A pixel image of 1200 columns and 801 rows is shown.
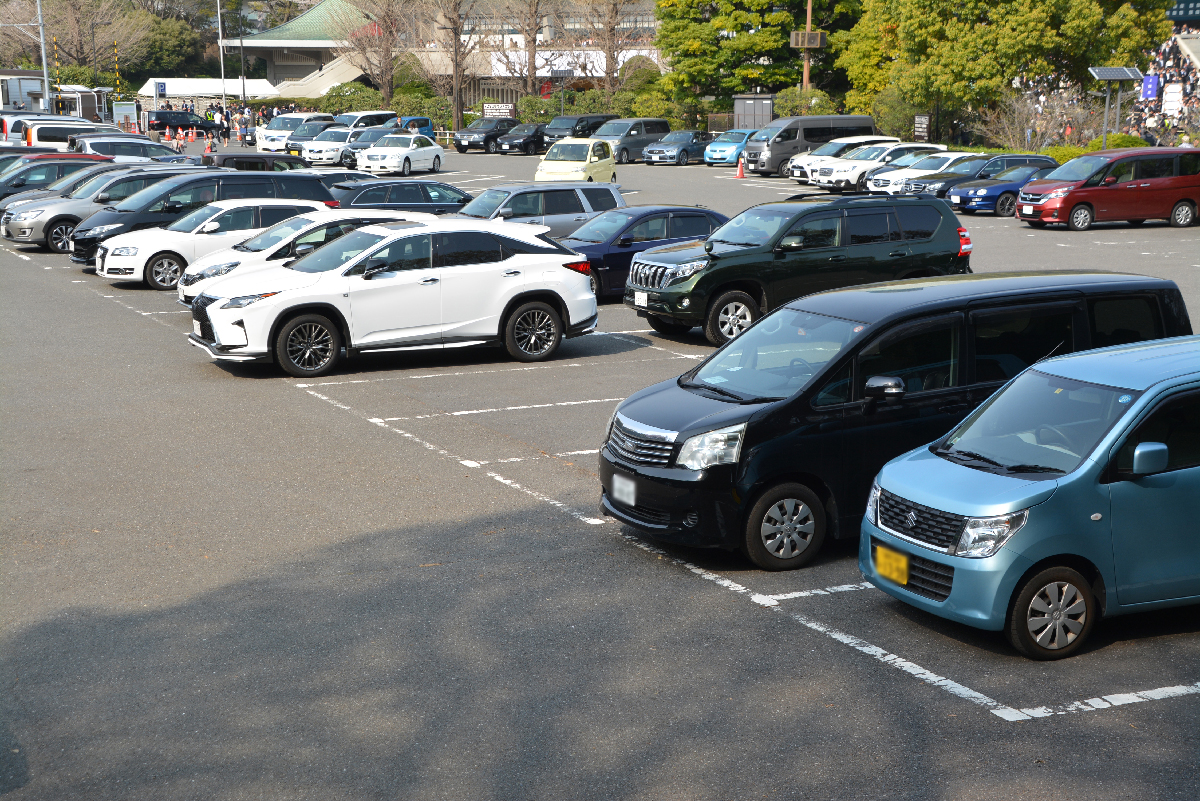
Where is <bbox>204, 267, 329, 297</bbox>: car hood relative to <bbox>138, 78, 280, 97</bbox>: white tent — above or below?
below

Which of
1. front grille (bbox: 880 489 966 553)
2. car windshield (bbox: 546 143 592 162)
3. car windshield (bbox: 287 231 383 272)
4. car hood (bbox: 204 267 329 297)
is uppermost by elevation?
car windshield (bbox: 546 143 592 162)

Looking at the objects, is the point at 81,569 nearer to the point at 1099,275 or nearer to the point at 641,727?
the point at 641,727

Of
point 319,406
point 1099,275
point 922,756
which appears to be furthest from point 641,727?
point 319,406

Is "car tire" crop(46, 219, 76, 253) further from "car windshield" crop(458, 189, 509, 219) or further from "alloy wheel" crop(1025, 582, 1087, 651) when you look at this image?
"alloy wheel" crop(1025, 582, 1087, 651)

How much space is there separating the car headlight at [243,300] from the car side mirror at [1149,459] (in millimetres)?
9760

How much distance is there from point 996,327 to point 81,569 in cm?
635

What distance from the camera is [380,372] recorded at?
46.2 ft

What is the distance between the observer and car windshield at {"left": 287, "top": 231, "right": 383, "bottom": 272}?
544 inches

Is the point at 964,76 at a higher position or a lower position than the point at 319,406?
higher

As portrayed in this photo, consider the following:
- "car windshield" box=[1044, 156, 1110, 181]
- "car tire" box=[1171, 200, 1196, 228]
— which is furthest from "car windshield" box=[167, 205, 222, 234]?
"car tire" box=[1171, 200, 1196, 228]

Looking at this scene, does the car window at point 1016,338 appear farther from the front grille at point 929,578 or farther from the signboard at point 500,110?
the signboard at point 500,110

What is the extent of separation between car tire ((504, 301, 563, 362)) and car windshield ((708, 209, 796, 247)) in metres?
2.70

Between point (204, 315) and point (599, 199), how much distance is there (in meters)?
9.79

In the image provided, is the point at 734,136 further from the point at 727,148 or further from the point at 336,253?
the point at 336,253
